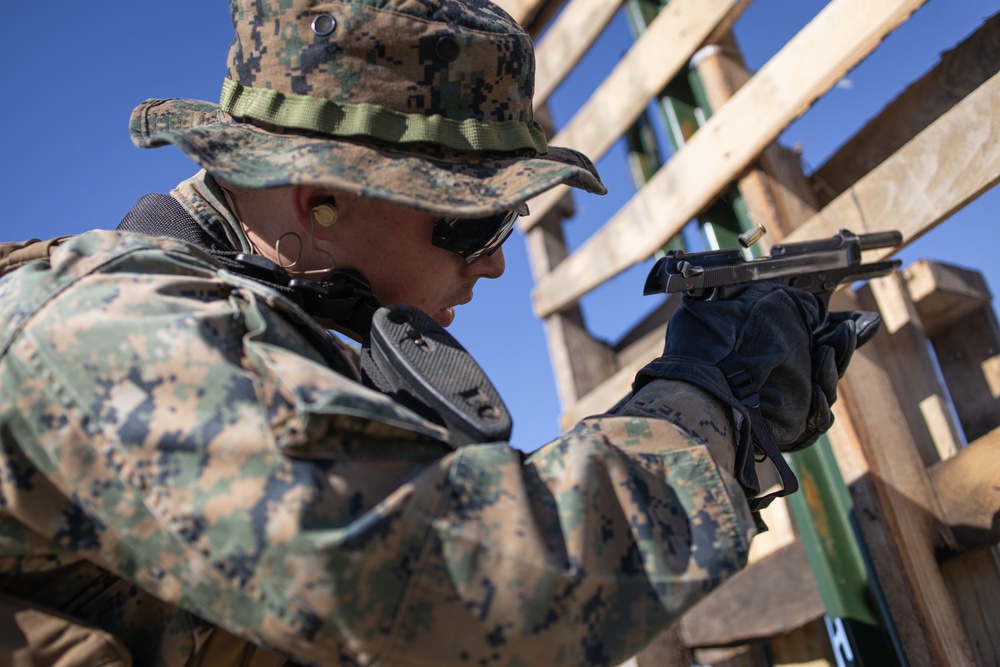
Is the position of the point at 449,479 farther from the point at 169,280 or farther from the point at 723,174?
the point at 723,174

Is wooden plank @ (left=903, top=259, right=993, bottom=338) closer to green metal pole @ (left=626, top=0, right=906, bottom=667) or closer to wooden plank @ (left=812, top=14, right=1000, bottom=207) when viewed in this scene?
wooden plank @ (left=812, top=14, right=1000, bottom=207)

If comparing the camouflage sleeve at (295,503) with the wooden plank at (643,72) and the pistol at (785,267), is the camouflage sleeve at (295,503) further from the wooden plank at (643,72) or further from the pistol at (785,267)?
the wooden plank at (643,72)

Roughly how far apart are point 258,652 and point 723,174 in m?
2.29

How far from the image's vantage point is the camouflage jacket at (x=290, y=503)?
103cm

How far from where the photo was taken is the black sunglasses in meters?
1.68

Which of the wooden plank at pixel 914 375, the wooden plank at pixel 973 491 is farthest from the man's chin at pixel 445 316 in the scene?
the wooden plank at pixel 914 375

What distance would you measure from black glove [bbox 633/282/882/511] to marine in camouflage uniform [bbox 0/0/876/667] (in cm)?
21

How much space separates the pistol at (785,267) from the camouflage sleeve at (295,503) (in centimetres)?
97

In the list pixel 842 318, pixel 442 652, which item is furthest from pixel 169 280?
pixel 842 318

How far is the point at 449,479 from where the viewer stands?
1.12m

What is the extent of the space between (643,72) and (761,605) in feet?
6.70

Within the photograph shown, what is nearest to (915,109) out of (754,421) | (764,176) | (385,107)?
(764,176)

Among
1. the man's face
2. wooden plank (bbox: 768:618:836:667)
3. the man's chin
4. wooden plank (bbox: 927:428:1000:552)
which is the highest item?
the man's face

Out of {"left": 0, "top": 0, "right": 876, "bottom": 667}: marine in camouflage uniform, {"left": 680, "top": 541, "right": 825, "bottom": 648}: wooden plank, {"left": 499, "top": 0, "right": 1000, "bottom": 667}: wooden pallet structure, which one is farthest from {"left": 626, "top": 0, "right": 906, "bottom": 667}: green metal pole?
{"left": 0, "top": 0, "right": 876, "bottom": 667}: marine in camouflage uniform
